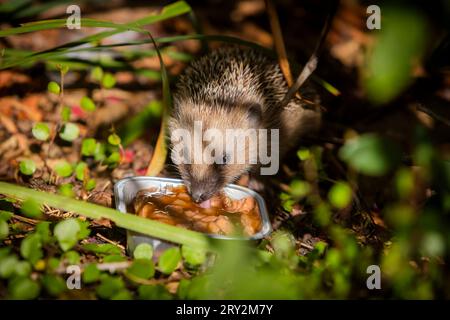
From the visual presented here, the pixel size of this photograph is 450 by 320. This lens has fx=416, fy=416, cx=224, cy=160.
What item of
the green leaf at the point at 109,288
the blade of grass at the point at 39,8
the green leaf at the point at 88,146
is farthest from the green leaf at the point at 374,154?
the blade of grass at the point at 39,8

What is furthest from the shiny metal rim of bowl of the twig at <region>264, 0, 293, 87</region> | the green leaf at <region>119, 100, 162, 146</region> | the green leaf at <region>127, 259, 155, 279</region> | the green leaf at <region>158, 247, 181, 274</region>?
the twig at <region>264, 0, 293, 87</region>

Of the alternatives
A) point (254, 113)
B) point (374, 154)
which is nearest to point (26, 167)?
point (254, 113)

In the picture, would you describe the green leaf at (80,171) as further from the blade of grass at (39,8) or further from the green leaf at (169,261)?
the blade of grass at (39,8)

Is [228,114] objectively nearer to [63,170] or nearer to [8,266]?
[63,170]
